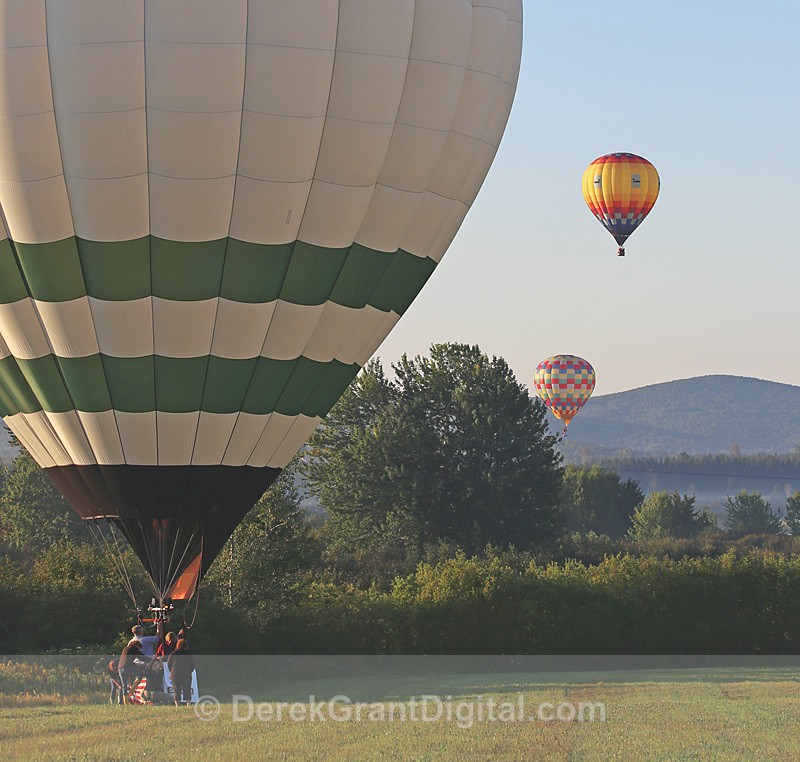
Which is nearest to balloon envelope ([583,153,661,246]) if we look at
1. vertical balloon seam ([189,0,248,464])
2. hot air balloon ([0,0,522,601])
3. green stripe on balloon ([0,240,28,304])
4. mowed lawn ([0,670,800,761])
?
mowed lawn ([0,670,800,761])

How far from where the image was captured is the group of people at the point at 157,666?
15406 mm

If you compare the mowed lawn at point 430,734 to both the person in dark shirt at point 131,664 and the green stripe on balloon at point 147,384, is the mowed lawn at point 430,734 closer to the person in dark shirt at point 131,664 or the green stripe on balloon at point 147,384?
the person in dark shirt at point 131,664

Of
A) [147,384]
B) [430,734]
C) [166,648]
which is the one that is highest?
[147,384]

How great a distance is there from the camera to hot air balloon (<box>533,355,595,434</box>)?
76.6m

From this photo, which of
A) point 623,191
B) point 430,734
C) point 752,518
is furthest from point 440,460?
point 752,518

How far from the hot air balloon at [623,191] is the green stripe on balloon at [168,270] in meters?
39.5

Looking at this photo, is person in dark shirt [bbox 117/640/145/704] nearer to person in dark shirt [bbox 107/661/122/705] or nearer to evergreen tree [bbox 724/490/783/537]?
person in dark shirt [bbox 107/661/122/705]

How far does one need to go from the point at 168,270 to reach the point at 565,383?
62.6 metres

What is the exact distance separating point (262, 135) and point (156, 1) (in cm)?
177

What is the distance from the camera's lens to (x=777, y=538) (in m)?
116

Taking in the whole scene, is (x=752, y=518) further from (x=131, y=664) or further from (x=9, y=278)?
(x=9, y=278)

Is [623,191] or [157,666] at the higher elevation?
[623,191]

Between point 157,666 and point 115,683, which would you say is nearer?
point 157,666

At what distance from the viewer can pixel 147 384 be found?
15.6m
